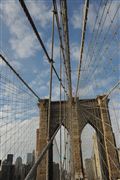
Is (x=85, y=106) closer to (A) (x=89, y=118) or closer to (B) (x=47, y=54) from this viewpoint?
(A) (x=89, y=118)

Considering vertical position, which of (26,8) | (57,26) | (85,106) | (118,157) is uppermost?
(85,106)

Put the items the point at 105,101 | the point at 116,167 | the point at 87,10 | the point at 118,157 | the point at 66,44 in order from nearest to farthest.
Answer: the point at 87,10 → the point at 66,44 → the point at 116,167 → the point at 118,157 → the point at 105,101

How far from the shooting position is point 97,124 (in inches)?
492

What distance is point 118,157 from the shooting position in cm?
1112

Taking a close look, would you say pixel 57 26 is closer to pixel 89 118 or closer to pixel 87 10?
pixel 87 10

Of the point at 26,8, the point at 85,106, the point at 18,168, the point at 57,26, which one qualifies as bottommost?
the point at 18,168

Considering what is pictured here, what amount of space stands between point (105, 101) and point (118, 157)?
3.21m

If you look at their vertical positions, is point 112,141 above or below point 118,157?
above

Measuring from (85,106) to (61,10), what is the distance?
369 inches

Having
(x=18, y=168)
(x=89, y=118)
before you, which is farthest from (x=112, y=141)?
(x=18, y=168)

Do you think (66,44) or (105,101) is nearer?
(66,44)

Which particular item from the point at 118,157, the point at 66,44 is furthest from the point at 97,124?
the point at 66,44

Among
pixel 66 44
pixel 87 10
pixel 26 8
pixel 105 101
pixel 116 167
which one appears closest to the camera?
pixel 26 8

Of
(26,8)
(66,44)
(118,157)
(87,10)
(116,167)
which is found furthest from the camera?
(118,157)
